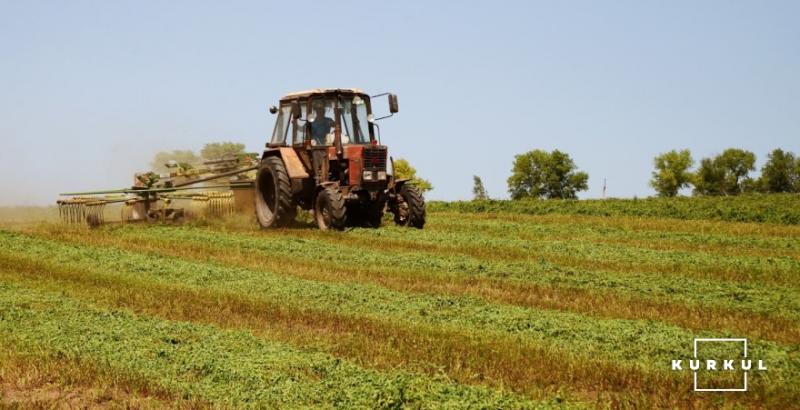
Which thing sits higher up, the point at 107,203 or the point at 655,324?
the point at 107,203

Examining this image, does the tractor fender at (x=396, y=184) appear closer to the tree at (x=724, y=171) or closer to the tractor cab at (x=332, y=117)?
the tractor cab at (x=332, y=117)

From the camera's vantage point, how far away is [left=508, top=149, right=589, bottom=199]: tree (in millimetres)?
84500

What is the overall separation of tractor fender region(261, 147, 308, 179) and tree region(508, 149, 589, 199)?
67.3 meters

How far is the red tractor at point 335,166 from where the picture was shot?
1698cm

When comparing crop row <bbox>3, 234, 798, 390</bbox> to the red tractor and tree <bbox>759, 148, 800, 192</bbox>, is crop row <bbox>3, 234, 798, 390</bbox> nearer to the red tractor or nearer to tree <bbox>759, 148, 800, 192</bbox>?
the red tractor

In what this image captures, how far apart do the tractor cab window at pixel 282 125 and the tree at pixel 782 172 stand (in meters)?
72.1

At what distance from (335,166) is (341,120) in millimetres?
863

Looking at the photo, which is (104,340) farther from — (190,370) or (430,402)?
(430,402)

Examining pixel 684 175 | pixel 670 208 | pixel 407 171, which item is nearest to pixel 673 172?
pixel 684 175

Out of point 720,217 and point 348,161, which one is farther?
point 720,217

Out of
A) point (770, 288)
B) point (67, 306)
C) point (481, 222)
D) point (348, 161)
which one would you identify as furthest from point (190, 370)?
point (481, 222)

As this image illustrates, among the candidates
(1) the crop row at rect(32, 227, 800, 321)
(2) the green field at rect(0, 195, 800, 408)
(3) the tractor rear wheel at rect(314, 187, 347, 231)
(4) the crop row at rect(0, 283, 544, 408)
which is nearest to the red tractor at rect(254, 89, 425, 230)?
(3) the tractor rear wheel at rect(314, 187, 347, 231)

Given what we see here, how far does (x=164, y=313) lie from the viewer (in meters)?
9.15

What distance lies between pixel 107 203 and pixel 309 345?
42.6 feet
